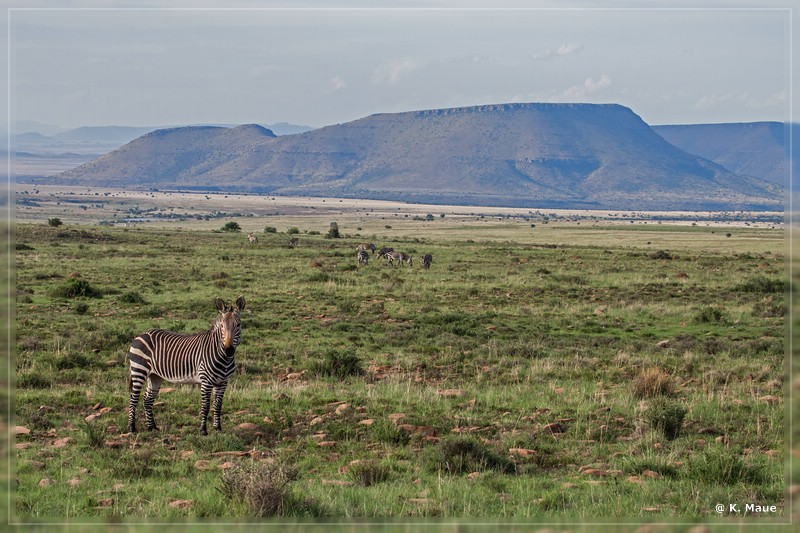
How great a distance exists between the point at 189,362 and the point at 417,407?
Answer: 360 centimetres

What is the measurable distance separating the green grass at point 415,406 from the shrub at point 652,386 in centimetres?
3

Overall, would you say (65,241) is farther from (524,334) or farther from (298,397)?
(298,397)

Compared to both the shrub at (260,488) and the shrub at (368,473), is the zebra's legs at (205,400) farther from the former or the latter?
the shrub at (260,488)

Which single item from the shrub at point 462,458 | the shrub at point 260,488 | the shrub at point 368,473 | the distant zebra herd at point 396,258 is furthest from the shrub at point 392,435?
the distant zebra herd at point 396,258

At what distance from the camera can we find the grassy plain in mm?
8648

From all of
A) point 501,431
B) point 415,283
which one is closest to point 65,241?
point 415,283

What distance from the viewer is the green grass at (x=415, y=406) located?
28.8ft

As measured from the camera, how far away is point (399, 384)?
15648 millimetres

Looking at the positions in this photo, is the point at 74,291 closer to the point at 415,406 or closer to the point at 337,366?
the point at 337,366

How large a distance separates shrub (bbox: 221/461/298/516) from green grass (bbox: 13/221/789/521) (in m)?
0.02

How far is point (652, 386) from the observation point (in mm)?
14750

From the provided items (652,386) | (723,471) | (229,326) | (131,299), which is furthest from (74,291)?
(723,471)

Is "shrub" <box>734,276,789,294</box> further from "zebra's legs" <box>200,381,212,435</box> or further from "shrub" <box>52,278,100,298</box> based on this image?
"zebra's legs" <box>200,381,212,435</box>

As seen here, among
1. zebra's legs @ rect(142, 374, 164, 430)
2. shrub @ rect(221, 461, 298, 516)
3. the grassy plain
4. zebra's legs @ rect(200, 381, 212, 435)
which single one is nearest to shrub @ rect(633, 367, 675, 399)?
the grassy plain
